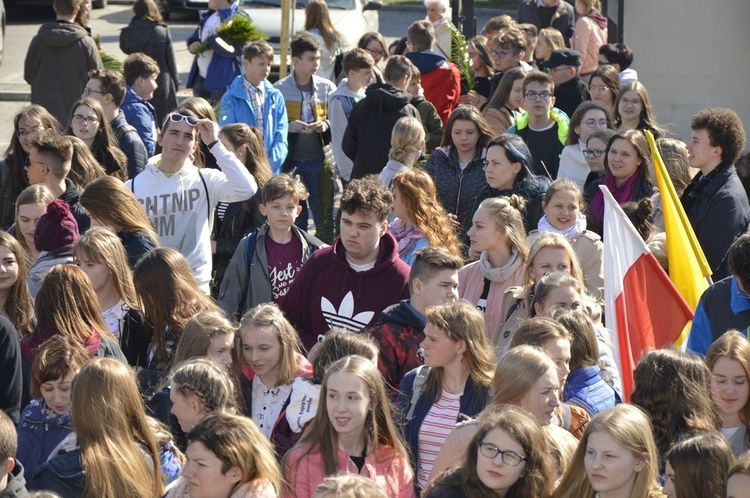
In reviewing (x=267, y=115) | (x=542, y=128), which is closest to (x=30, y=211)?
(x=267, y=115)

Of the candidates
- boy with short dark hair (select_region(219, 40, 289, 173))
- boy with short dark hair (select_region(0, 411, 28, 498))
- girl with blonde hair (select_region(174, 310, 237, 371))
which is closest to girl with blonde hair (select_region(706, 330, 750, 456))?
girl with blonde hair (select_region(174, 310, 237, 371))

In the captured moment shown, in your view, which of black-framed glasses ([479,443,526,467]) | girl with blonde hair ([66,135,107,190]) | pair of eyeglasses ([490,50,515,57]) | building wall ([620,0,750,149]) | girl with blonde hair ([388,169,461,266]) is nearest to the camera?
black-framed glasses ([479,443,526,467])

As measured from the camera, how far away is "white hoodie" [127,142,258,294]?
7.65 m

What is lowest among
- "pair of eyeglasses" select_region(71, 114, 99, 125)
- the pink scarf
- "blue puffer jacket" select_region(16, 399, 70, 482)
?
"blue puffer jacket" select_region(16, 399, 70, 482)

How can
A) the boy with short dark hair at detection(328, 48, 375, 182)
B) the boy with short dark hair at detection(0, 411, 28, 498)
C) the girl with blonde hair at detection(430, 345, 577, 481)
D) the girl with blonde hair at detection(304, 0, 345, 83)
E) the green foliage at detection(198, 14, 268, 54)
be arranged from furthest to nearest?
1. the girl with blonde hair at detection(304, 0, 345, 83)
2. the green foliage at detection(198, 14, 268, 54)
3. the boy with short dark hair at detection(328, 48, 375, 182)
4. the girl with blonde hair at detection(430, 345, 577, 481)
5. the boy with short dark hair at detection(0, 411, 28, 498)

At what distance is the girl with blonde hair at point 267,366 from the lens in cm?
579

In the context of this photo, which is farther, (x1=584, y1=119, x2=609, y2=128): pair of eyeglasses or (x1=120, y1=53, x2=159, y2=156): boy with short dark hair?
(x1=120, y1=53, x2=159, y2=156): boy with short dark hair

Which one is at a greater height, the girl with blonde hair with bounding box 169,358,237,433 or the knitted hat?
the knitted hat

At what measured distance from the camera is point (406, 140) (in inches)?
352

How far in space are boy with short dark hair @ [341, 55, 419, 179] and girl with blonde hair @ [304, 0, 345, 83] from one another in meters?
2.35

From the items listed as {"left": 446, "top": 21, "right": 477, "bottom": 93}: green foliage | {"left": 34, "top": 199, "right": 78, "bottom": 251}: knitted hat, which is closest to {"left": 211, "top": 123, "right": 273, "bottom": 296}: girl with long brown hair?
{"left": 34, "top": 199, "right": 78, "bottom": 251}: knitted hat

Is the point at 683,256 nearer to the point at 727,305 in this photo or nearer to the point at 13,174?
the point at 727,305

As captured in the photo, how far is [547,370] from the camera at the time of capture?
5.03m

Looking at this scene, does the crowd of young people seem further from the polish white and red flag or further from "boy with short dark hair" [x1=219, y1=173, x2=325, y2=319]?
the polish white and red flag
